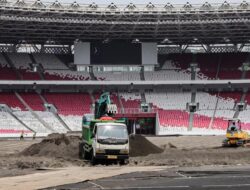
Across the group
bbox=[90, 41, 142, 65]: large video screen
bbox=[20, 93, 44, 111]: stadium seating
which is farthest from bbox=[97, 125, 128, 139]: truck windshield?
bbox=[90, 41, 142, 65]: large video screen

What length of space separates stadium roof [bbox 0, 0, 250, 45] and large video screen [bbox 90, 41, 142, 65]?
270 cm

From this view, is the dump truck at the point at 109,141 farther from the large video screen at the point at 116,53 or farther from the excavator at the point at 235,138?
the large video screen at the point at 116,53

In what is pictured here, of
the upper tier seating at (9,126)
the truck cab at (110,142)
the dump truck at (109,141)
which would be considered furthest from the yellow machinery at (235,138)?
the upper tier seating at (9,126)

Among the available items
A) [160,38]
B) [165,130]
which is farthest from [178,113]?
[160,38]

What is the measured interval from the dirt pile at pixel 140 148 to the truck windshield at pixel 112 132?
7186 mm

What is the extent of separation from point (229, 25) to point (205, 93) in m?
11.1

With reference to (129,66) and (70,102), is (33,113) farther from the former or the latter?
(129,66)

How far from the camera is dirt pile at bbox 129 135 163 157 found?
104ft

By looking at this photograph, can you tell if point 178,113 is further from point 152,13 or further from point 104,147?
point 104,147

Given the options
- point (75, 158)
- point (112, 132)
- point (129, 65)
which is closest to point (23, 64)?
point (129, 65)

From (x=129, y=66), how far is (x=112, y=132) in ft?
151

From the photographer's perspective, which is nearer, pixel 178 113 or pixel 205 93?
pixel 178 113

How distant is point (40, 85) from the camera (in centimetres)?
6706

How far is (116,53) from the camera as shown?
69.2m
